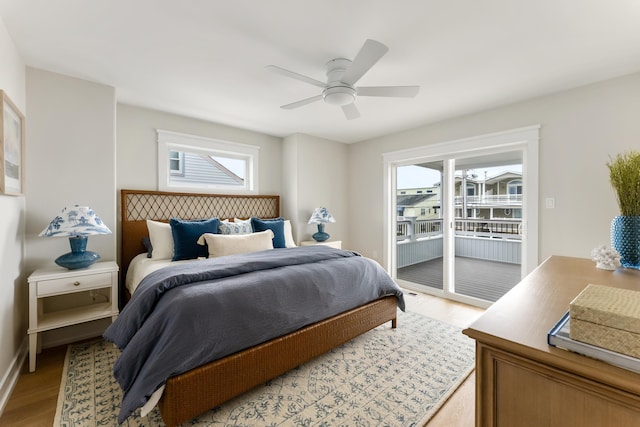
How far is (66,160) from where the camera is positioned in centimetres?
251

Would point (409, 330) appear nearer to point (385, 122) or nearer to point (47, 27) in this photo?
point (385, 122)

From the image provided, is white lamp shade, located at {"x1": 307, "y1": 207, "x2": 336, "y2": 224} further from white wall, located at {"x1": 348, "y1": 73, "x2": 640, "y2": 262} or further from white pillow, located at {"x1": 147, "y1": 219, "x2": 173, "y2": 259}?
white wall, located at {"x1": 348, "y1": 73, "x2": 640, "y2": 262}

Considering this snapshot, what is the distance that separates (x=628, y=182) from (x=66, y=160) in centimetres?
409

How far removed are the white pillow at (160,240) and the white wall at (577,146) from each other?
3.76 m

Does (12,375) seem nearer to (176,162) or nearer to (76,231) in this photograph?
(76,231)

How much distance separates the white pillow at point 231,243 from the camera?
9.07 ft

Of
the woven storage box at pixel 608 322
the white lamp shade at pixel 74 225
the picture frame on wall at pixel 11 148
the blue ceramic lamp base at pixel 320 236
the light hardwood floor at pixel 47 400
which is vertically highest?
the picture frame on wall at pixel 11 148

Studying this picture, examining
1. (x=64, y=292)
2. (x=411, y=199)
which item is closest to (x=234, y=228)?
(x=64, y=292)

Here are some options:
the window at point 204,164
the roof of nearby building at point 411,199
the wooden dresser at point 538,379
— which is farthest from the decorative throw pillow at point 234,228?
the wooden dresser at point 538,379

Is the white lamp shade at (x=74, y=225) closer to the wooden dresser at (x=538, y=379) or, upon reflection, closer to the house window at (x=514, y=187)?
the wooden dresser at (x=538, y=379)

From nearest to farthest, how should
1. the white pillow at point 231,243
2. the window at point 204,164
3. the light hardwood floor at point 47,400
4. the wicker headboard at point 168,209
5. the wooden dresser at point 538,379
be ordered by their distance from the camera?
the wooden dresser at point 538,379 → the light hardwood floor at point 47,400 → the white pillow at point 231,243 → the wicker headboard at point 168,209 → the window at point 204,164

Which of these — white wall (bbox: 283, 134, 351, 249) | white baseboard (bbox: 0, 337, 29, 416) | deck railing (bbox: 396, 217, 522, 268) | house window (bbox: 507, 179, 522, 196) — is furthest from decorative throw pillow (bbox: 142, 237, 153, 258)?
house window (bbox: 507, 179, 522, 196)

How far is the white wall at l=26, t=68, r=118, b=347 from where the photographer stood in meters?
2.39

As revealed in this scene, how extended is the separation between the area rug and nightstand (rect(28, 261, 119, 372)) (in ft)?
1.07
